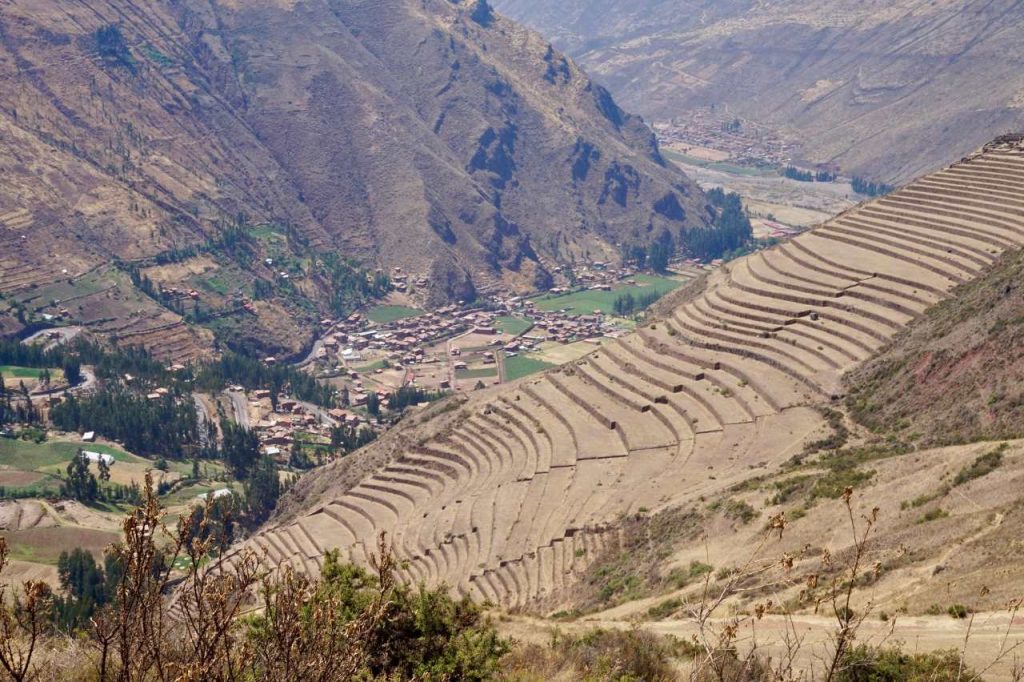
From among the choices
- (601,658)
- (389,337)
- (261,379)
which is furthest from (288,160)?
(601,658)

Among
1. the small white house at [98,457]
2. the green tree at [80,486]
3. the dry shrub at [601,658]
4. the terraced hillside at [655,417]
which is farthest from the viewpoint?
the small white house at [98,457]

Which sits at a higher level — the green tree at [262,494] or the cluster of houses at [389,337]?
the cluster of houses at [389,337]

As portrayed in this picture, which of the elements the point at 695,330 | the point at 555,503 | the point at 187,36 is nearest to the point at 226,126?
the point at 187,36

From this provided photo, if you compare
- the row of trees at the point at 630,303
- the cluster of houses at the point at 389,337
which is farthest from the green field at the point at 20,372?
the row of trees at the point at 630,303

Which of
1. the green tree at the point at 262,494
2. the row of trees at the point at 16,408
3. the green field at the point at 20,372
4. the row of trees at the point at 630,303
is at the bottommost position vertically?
the green tree at the point at 262,494

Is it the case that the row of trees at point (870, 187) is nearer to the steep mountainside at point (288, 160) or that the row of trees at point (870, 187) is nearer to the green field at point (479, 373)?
the steep mountainside at point (288, 160)

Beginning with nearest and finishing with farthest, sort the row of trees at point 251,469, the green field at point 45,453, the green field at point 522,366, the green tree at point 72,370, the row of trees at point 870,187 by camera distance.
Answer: the row of trees at point 251,469 → the green field at point 45,453 → the green tree at point 72,370 → the green field at point 522,366 → the row of trees at point 870,187
